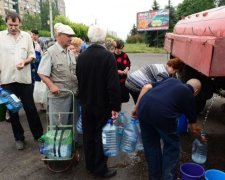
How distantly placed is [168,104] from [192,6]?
4279 cm

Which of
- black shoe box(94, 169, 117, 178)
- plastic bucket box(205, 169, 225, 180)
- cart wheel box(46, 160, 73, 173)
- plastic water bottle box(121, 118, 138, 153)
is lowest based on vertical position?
cart wheel box(46, 160, 73, 173)

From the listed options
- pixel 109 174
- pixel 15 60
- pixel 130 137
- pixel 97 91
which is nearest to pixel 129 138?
pixel 130 137

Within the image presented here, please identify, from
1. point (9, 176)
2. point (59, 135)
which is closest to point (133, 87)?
point (59, 135)

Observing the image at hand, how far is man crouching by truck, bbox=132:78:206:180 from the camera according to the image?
2.95 meters

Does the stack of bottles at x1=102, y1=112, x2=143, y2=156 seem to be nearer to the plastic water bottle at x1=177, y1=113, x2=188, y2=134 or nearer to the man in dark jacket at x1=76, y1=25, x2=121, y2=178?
the man in dark jacket at x1=76, y1=25, x2=121, y2=178

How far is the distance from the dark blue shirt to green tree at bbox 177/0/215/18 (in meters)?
41.3

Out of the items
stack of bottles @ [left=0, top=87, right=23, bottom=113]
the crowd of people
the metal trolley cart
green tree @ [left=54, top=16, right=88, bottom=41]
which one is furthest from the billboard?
the metal trolley cart

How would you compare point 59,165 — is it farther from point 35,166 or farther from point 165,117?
point 165,117

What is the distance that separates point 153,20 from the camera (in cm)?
3566

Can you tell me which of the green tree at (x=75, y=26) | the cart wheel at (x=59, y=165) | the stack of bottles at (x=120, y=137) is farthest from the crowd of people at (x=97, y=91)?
the green tree at (x=75, y=26)

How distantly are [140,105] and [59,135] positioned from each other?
52.7 inches

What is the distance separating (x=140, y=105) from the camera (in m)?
3.17

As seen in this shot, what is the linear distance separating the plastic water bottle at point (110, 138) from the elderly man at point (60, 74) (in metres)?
0.76

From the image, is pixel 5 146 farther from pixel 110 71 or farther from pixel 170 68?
pixel 170 68
